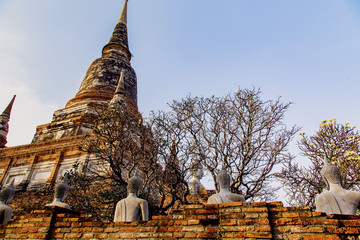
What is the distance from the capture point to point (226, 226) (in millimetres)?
3627

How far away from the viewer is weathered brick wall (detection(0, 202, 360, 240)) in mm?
3312

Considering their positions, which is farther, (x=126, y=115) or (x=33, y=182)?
(x=33, y=182)

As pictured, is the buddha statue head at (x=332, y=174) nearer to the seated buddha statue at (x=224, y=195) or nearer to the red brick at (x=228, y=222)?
the seated buddha statue at (x=224, y=195)

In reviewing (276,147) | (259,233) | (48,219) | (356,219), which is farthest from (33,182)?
(356,219)

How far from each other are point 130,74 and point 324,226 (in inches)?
809

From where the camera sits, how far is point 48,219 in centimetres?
466

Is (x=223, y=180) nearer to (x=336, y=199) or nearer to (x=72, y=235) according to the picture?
(x=336, y=199)

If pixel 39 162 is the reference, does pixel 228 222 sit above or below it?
below

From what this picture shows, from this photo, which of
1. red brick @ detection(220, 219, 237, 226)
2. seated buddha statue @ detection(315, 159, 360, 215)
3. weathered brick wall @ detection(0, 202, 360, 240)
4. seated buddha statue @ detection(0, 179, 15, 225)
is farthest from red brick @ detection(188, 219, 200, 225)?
seated buddha statue @ detection(0, 179, 15, 225)

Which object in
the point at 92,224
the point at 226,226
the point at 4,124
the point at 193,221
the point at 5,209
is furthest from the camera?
the point at 4,124

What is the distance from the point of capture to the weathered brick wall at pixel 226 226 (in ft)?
10.9

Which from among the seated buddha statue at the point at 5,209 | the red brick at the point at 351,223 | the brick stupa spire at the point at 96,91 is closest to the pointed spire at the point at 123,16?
the brick stupa spire at the point at 96,91

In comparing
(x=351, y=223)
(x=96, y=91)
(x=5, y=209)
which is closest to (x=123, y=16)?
(x=96, y=91)

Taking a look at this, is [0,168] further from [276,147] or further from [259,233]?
[259,233]
